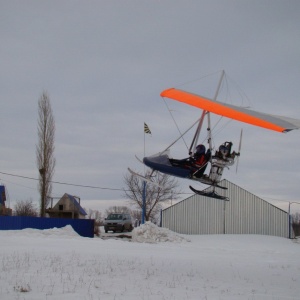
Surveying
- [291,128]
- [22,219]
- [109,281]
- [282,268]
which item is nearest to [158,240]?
[22,219]

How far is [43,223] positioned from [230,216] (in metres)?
16.3

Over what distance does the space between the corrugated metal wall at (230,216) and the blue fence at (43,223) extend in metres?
8.12

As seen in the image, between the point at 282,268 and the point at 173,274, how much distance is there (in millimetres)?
5521

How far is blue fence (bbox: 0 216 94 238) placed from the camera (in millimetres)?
31266

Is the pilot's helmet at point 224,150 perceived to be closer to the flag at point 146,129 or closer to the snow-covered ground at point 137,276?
the snow-covered ground at point 137,276

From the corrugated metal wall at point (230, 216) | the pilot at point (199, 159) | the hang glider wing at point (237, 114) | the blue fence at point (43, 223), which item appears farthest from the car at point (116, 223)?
the hang glider wing at point (237, 114)

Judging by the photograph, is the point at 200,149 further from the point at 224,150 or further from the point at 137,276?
the point at 137,276

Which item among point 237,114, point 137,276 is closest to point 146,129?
point 137,276

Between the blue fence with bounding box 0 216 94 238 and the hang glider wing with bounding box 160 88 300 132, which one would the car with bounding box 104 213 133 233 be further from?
the hang glider wing with bounding box 160 88 300 132

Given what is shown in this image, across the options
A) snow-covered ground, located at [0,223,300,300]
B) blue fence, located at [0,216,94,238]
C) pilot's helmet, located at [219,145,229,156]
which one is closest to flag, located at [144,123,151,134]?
pilot's helmet, located at [219,145,229,156]

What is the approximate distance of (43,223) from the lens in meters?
32.8

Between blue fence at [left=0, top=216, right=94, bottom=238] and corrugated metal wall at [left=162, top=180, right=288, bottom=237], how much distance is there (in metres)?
8.12

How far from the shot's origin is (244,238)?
34344mm

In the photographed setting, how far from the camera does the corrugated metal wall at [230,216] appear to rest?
37250 millimetres
